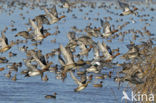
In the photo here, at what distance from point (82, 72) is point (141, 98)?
7.84 metres

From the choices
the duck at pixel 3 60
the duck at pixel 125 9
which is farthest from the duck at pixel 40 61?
the duck at pixel 3 60

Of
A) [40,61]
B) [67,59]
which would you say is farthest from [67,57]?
[40,61]

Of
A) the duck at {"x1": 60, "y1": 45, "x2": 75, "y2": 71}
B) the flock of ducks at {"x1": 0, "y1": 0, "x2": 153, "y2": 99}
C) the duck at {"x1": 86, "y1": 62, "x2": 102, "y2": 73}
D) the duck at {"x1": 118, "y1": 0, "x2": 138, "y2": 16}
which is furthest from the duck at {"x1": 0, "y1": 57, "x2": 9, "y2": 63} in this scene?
the duck at {"x1": 60, "y1": 45, "x2": 75, "y2": 71}

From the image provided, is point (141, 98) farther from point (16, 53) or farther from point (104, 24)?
point (16, 53)

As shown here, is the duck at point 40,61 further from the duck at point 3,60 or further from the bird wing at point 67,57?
the duck at point 3,60

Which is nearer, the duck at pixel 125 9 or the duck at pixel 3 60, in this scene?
the duck at pixel 125 9

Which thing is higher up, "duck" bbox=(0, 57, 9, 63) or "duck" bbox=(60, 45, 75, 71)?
"duck" bbox=(60, 45, 75, 71)

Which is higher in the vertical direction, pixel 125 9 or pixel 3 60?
pixel 125 9

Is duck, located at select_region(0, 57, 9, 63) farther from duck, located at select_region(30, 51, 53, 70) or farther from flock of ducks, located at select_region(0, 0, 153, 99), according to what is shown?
duck, located at select_region(30, 51, 53, 70)

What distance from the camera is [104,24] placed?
18.4 metres

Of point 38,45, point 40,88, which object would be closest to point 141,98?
point 40,88

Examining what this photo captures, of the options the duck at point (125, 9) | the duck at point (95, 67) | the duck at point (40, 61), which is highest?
the duck at point (125, 9)

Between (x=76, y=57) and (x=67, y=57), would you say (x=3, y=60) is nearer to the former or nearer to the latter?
(x=76, y=57)

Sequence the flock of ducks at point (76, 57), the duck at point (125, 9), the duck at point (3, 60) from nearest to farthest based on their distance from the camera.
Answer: the flock of ducks at point (76, 57), the duck at point (125, 9), the duck at point (3, 60)
